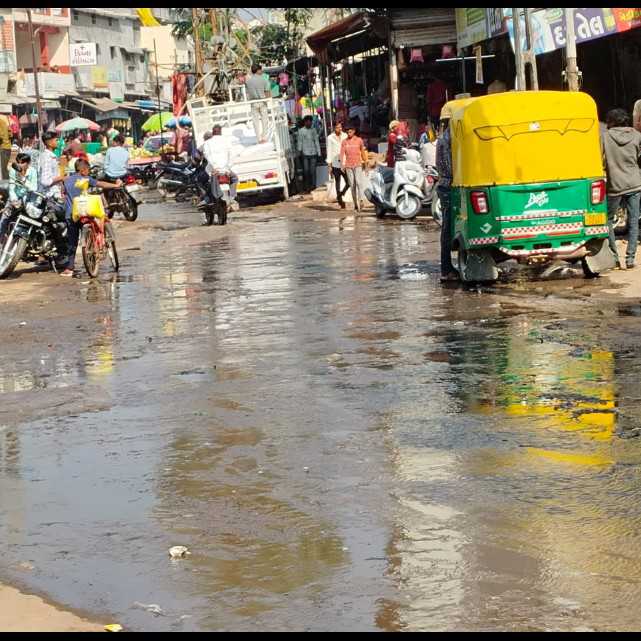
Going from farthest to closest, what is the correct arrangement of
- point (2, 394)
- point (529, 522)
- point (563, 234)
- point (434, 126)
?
point (434, 126) → point (563, 234) → point (2, 394) → point (529, 522)

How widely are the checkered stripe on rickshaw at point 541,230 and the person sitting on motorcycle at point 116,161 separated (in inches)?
616

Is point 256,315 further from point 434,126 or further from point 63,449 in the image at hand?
point 434,126

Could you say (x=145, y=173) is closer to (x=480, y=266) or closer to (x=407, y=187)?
(x=407, y=187)

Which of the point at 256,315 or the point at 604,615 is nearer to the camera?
the point at 604,615

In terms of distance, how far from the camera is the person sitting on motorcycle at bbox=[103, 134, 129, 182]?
29156mm

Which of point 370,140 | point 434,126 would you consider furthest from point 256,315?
point 370,140

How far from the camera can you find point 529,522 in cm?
621

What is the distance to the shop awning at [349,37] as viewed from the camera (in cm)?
3169

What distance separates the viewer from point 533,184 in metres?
15.1

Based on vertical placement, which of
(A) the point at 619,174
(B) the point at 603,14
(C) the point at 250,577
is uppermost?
(B) the point at 603,14

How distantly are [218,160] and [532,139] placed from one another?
54.5ft

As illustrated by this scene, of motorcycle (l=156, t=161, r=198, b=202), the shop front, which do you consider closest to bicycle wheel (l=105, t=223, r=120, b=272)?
the shop front

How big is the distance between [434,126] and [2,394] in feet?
74.7

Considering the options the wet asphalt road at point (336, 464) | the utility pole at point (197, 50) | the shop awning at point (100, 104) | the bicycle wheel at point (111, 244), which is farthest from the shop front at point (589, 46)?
the shop awning at point (100, 104)
